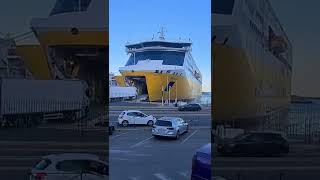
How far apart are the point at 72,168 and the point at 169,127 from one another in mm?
1005

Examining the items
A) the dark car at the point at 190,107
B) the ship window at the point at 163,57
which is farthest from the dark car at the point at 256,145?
the ship window at the point at 163,57

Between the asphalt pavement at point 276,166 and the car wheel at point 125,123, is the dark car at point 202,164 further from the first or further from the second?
the car wheel at point 125,123

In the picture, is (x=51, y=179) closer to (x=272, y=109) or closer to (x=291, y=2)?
(x=272, y=109)

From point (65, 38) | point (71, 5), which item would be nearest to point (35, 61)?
point (65, 38)

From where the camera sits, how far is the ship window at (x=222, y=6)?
15.6ft

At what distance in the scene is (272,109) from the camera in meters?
5.04

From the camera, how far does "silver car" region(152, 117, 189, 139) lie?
4.59 metres

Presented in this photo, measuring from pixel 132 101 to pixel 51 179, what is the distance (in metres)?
1.05

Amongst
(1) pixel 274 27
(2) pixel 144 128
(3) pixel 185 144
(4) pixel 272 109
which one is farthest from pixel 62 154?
(1) pixel 274 27

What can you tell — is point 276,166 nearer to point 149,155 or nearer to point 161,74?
point 149,155

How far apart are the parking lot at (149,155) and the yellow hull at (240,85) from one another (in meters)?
0.46

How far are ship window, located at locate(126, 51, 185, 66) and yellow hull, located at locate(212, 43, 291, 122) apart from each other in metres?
0.37

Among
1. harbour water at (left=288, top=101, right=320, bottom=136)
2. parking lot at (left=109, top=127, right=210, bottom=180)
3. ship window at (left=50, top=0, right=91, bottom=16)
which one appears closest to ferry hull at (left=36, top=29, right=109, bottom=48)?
ship window at (left=50, top=0, right=91, bottom=16)

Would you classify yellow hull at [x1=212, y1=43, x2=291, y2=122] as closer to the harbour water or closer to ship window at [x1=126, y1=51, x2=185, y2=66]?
the harbour water
